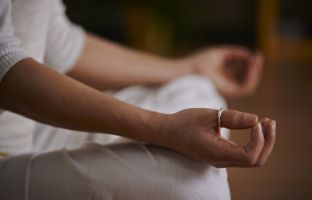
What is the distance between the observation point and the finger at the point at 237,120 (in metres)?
0.54

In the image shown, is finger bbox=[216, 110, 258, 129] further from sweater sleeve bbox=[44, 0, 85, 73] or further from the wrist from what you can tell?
sweater sleeve bbox=[44, 0, 85, 73]

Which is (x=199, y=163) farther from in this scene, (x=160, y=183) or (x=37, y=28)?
(x=37, y=28)

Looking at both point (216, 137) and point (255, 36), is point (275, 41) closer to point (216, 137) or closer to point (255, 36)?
point (255, 36)

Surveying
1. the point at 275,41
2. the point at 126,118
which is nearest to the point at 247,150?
the point at 126,118

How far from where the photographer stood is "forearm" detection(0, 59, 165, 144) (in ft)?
1.90

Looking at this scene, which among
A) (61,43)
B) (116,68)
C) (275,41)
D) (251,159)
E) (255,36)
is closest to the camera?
(251,159)

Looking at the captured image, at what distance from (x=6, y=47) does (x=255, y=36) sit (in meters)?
2.51

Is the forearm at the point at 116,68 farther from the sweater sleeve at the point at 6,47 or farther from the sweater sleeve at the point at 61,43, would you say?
the sweater sleeve at the point at 6,47

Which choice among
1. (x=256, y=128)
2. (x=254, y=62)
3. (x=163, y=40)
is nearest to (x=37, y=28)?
(x=256, y=128)

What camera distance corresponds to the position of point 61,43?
3.33ft

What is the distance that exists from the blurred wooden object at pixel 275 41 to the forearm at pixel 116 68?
64.1 inches

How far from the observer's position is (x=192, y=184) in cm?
58

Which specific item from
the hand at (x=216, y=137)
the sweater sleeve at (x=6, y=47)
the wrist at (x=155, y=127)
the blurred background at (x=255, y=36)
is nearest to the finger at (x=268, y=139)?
the hand at (x=216, y=137)

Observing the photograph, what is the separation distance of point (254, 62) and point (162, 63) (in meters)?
0.22
